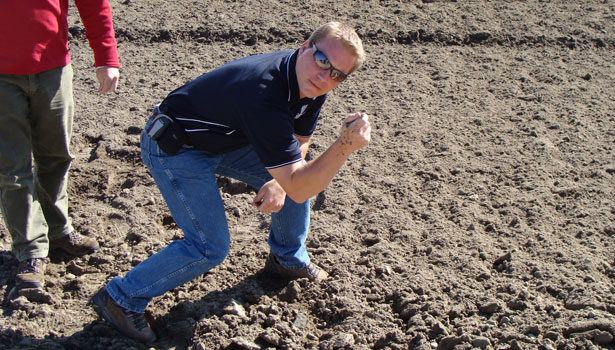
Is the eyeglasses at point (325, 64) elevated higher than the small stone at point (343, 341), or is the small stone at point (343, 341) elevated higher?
the eyeglasses at point (325, 64)

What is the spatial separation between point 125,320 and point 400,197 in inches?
76.9

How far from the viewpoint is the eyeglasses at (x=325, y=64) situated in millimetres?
2746

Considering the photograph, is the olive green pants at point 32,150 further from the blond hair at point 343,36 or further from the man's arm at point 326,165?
the blond hair at point 343,36

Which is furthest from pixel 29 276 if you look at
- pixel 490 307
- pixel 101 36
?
pixel 490 307

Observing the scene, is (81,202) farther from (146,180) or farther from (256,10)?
(256,10)

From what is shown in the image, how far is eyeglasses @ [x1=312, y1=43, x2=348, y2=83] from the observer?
9.01 ft

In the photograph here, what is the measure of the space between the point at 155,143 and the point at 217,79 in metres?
0.44

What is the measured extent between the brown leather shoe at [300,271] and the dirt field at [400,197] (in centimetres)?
6

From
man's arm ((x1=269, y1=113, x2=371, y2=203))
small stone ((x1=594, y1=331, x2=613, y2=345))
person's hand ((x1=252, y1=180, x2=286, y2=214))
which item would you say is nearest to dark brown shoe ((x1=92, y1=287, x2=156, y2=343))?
person's hand ((x1=252, y1=180, x2=286, y2=214))

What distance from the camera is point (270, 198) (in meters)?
3.03

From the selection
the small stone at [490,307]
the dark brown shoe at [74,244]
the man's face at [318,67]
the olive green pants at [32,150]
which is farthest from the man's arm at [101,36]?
the small stone at [490,307]

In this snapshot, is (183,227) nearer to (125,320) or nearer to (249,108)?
(125,320)

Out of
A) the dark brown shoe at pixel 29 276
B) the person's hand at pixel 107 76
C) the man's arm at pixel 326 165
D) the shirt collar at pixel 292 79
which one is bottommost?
the dark brown shoe at pixel 29 276

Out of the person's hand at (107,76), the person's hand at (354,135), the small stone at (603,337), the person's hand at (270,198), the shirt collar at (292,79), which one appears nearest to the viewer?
the person's hand at (354,135)
